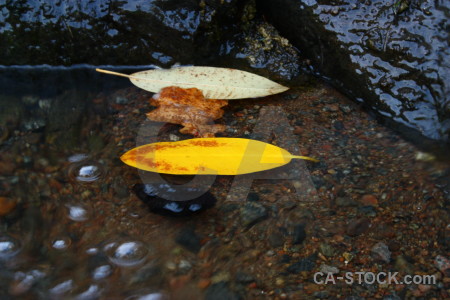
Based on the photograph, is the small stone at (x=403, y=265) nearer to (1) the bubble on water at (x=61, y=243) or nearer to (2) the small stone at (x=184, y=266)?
(2) the small stone at (x=184, y=266)

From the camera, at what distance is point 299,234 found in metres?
1.87

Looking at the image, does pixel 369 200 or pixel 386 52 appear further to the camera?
pixel 386 52

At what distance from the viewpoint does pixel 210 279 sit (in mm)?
1710

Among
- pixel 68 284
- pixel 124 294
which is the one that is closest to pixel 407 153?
pixel 124 294

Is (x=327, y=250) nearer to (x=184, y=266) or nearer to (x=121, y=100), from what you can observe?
(x=184, y=266)

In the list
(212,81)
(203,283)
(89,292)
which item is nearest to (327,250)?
(203,283)

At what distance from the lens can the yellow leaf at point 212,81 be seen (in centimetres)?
262

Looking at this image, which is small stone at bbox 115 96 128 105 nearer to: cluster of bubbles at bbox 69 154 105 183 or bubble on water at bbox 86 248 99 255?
cluster of bubbles at bbox 69 154 105 183

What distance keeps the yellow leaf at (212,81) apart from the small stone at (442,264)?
1.33 metres

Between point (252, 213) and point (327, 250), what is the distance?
38 centimetres

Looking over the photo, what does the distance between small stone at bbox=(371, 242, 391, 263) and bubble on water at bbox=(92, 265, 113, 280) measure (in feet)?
3.58

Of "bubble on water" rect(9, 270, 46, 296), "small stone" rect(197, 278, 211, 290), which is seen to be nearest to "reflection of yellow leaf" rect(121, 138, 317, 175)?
"small stone" rect(197, 278, 211, 290)

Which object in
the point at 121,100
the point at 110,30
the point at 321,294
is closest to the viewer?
the point at 321,294

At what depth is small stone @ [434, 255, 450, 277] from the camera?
1.68 meters
